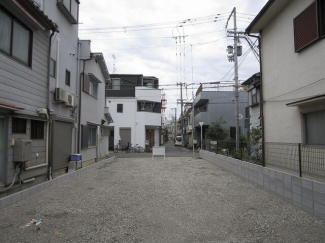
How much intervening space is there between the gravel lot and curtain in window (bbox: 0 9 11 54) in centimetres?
366

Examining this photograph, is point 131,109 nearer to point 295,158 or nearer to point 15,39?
point 15,39

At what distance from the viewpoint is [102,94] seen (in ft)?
56.2

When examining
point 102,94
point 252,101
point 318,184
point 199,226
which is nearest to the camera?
point 199,226

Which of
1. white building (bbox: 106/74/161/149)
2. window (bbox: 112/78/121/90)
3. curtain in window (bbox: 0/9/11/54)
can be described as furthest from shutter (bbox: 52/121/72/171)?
window (bbox: 112/78/121/90)

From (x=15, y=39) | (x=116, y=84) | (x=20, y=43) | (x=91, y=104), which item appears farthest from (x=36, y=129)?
(x=116, y=84)

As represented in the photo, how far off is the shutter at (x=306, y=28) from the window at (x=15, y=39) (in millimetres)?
7386

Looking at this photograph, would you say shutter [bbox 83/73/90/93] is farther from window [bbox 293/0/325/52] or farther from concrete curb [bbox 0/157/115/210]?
window [bbox 293/0/325/52]

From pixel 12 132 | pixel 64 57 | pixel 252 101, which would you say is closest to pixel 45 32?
pixel 64 57

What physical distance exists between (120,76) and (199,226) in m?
28.0

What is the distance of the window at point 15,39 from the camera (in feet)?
19.4

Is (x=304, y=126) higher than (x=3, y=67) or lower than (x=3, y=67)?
lower

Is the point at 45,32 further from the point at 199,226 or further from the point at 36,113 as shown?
the point at 199,226

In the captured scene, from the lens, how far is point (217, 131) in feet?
85.4

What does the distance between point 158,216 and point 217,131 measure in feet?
71.8
